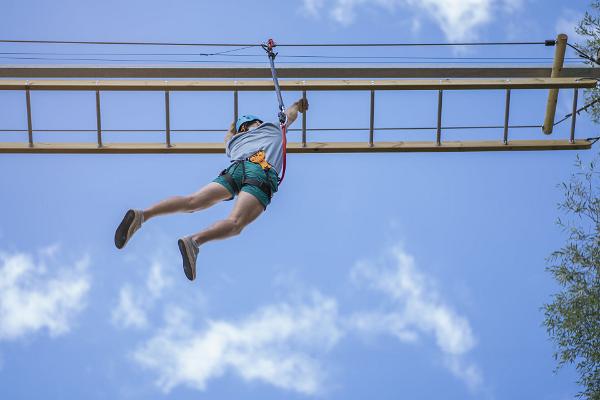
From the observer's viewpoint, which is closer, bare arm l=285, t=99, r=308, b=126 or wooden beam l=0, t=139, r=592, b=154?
bare arm l=285, t=99, r=308, b=126

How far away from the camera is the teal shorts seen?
7.00 metres

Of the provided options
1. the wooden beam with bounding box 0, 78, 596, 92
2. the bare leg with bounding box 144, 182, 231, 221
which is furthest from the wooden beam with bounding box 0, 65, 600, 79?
the bare leg with bounding box 144, 182, 231, 221

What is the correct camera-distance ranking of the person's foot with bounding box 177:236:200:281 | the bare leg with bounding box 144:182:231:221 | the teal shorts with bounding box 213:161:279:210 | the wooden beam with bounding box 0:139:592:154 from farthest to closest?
the wooden beam with bounding box 0:139:592:154
the teal shorts with bounding box 213:161:279:210
the bare leg with bounding box 144:182:231:221
the person's foot with bounding box 177:236:200:281

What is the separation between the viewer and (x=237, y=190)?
712 cm

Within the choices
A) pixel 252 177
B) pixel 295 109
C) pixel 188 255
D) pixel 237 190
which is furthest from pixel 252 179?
pixel 295 109

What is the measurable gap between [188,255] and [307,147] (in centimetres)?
200

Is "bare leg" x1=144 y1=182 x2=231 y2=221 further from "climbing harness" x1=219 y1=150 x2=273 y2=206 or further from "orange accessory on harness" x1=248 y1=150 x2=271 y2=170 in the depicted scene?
"orange accessory on harness" x1=248 y1=150 x2=271 y2=170

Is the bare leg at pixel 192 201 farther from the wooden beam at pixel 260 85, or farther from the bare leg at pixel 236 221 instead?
the wooden beam at pixel 260 85

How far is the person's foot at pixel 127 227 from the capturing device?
6578mm

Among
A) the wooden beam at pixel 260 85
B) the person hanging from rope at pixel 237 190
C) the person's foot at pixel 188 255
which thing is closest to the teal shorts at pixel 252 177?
the person hanging from rope at pixel 237 190

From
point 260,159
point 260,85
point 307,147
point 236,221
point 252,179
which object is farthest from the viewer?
point 307,147

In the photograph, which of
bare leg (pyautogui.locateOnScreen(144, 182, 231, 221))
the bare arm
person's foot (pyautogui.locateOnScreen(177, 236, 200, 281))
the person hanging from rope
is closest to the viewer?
person's foot (pyautogui.locateOnScreen(177, 236, 200, 281))

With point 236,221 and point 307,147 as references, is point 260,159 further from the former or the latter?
point 307,147

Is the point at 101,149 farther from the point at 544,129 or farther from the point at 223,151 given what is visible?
the point at 544,129
